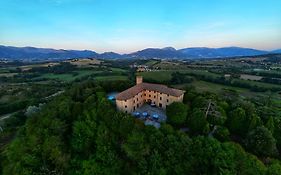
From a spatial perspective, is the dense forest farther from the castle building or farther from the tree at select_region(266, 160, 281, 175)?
the castle building

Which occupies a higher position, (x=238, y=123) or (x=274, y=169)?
(x=238, y=123)

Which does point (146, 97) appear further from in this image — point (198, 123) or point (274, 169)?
point (274, 169)

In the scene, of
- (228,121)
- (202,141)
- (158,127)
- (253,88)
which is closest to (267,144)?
(228,121)

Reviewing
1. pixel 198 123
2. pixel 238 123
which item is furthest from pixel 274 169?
pixel 198 123

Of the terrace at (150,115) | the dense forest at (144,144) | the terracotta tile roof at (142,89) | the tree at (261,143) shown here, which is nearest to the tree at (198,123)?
the dense forest at (144,144)

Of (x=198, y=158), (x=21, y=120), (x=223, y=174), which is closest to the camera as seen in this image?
(x=223, y=174)

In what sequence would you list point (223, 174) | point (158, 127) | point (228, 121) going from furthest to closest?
point (228, 121) → point (158, 127) → point (223, 174)

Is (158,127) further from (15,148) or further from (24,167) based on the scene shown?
(15,148)
